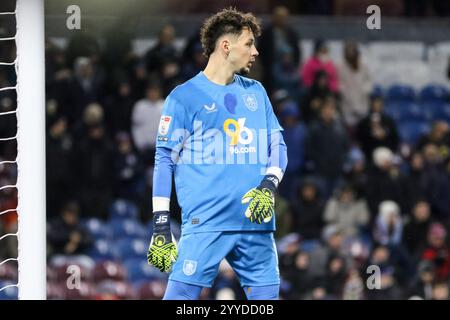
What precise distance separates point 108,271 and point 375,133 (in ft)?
9.28

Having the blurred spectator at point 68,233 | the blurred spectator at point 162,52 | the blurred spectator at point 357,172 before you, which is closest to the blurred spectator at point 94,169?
the blurred spectator at point 68,233

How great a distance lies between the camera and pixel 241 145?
582 cm

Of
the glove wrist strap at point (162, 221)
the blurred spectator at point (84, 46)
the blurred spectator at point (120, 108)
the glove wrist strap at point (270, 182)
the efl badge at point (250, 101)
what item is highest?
the blurred spectator at point (84, 46)

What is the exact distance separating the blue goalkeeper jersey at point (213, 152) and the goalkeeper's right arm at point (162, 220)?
0.07 metres

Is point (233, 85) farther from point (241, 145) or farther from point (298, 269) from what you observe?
point (298, 269)

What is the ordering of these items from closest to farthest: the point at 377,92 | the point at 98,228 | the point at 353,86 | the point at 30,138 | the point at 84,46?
1. the point at 30,138
2. the point at 98,228
3. the point at 84,46
4. the point at 353,86
5. the point at 377,92

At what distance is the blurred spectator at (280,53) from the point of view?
1000 cm

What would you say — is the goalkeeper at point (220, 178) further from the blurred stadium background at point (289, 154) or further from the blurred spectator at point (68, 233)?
the blurred spectator at point (68, 233)

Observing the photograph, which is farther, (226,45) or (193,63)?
(193,63)

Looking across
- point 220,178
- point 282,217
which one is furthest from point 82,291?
point 220,178

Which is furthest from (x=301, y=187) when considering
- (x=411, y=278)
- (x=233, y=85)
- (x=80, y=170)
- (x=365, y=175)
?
(x=233, y=85)

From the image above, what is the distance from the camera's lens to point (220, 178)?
5812 mm

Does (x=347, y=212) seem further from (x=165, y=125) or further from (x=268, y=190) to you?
(x=165, y=125)

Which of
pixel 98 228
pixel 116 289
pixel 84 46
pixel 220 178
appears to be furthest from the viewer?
pixel 84 46
